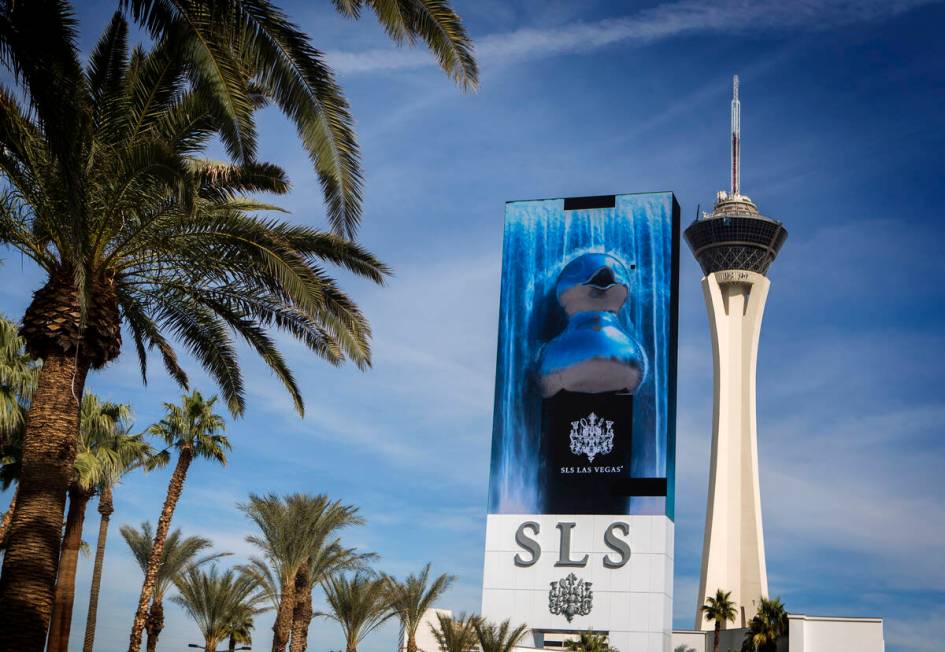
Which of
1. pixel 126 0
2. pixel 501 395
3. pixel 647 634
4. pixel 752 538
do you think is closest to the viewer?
pixel 126 0

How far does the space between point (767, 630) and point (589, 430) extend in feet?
52.4

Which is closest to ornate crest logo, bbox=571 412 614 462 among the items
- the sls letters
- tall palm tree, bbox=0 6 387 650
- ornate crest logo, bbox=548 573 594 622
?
the sls letters

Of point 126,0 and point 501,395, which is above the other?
point 501,395

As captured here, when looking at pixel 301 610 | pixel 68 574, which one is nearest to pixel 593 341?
pixel 301 610

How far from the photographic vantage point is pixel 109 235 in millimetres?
17719

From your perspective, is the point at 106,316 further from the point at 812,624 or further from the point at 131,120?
the point at 812,624

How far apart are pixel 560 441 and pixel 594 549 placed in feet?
19.6

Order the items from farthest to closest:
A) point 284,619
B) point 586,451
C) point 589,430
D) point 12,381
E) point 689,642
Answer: point 689,642 → point 589,430 → point 586,451 → point 284,619 → point 12,381

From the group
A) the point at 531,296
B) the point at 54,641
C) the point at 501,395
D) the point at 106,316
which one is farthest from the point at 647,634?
the point at 106,316

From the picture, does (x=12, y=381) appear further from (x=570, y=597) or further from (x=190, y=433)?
(x=570, y=597)

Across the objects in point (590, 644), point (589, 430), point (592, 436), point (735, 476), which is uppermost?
point (735, 476)

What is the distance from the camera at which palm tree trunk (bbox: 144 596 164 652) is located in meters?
42.9

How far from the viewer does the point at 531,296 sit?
67.9 m

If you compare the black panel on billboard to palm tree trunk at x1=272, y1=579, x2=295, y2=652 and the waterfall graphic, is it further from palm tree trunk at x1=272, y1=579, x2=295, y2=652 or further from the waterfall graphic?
palm tree trunk at x1=272, y1=579, x2=295, y2=652
